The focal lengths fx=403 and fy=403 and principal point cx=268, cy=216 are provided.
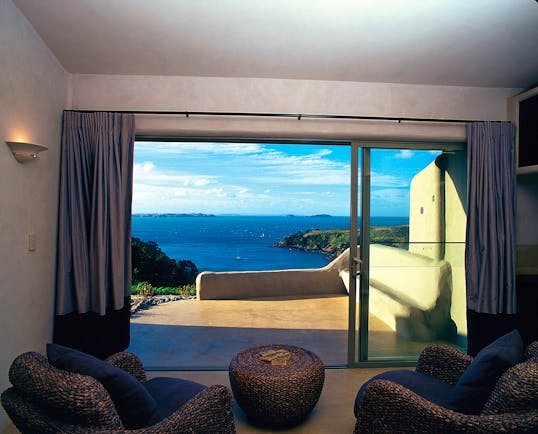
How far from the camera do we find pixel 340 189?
12.2m

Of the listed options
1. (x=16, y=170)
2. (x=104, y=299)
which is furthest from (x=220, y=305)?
(x=16, y=170)

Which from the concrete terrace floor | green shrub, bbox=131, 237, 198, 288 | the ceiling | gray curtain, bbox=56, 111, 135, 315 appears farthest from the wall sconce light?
green shrub, bbox=131, 237, 198, 288

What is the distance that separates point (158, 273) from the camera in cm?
1076

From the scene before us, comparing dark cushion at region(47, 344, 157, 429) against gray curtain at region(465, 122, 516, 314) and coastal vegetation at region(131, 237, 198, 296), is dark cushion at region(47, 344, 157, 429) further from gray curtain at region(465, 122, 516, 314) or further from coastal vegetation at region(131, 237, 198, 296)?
coastal vegetation at region(131, 237, 198, 296)

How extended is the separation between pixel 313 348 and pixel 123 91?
308 cm

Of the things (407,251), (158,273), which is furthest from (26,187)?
(158,273)

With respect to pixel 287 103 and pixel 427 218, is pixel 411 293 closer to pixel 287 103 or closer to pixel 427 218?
pixel 427 218

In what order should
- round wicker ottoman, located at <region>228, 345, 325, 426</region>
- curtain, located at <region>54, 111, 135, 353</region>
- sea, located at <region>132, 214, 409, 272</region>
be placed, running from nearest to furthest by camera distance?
1. round wicker ottoman, located at <region>228, 345, 325, 426</region>
2. curtain, located at <region>54, 111, 135, 353</region>
3. sea, located at <region>132, 214, 409, 272</region>

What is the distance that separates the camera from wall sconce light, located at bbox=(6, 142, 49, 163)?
93.8 inches

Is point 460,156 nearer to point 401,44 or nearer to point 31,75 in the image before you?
point 401,44

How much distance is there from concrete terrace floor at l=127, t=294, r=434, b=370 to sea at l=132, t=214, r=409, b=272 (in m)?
5.84

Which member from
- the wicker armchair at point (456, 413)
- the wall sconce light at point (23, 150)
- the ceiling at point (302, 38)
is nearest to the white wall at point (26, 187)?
the wall sconce light at point (23, 150)

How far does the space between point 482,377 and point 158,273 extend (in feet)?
32.6

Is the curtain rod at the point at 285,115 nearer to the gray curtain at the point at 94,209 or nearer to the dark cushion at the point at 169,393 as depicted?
the gray curtain at the point at 94,209
